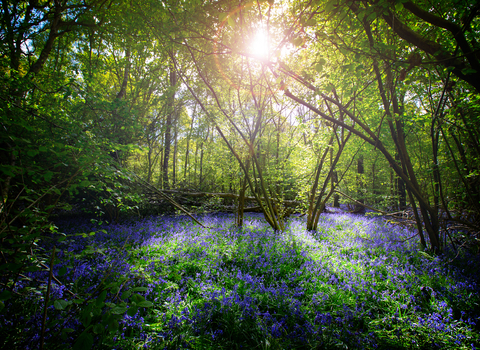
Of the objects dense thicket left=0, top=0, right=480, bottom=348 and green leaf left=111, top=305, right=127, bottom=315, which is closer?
green leaf left=111, top=305, right=127, bottom=315

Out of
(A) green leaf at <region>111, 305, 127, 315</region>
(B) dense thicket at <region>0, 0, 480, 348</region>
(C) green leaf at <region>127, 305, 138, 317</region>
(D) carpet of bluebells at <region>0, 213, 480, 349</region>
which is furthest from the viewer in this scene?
(B) dense thicket at <region>0, 0, 480, 348</region>

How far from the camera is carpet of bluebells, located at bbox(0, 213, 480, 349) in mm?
2036

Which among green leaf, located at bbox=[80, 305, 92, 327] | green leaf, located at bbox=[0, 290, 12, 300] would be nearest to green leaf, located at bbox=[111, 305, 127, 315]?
green leaf, located at bbox=[80, 305, 92, 327]

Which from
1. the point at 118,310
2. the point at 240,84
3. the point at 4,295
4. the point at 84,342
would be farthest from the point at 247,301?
the point at 240,84

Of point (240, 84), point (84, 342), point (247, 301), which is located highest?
point (240, 84)

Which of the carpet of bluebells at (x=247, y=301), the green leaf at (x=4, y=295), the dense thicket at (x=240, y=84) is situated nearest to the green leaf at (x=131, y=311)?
the carpet of bluebells at (x=247, y=301)

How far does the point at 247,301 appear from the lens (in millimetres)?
2662

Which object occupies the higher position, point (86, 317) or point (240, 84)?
point (240, 84)

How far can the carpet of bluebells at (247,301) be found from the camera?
204 centimetres

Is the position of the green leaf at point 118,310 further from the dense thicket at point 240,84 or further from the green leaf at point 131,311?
the dense thicket at point 240,84

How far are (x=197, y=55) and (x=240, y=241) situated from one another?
16.8ft

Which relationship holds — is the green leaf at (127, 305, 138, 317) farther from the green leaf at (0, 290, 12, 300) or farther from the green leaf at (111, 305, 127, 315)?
the green leaf at (0, 290, 12, 300)

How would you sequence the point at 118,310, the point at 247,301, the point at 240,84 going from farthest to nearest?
the point at 240,84, the point at 247,301, the point at 118,310

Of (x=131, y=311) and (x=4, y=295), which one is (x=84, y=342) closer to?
(x=131, y=311)
